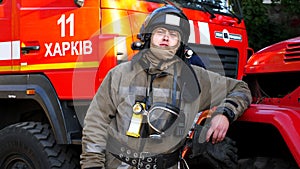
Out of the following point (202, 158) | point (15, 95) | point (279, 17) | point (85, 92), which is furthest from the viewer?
point (279, 17)

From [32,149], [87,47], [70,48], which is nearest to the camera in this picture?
[87,47]

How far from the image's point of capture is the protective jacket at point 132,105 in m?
3.08

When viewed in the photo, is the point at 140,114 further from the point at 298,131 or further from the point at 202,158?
the point at 298,131

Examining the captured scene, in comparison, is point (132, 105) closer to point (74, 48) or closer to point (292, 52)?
point (292, 52)

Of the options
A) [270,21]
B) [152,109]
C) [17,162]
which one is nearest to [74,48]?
[17,162]

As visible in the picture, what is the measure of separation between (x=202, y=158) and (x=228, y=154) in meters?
0.20

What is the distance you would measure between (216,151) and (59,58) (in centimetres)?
180

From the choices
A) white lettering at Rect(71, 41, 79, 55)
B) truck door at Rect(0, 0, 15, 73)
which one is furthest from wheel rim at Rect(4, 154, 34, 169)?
white lettering at Rect(71, 41, 79, 55)

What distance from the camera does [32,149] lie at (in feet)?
15.1

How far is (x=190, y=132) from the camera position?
3242 millimetres

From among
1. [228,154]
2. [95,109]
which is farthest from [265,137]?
[95,109]

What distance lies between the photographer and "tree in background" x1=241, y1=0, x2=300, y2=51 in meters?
10.8

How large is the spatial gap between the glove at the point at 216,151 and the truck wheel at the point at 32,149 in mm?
1672

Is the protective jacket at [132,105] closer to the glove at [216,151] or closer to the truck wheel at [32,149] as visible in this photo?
the glove at [216,151]
